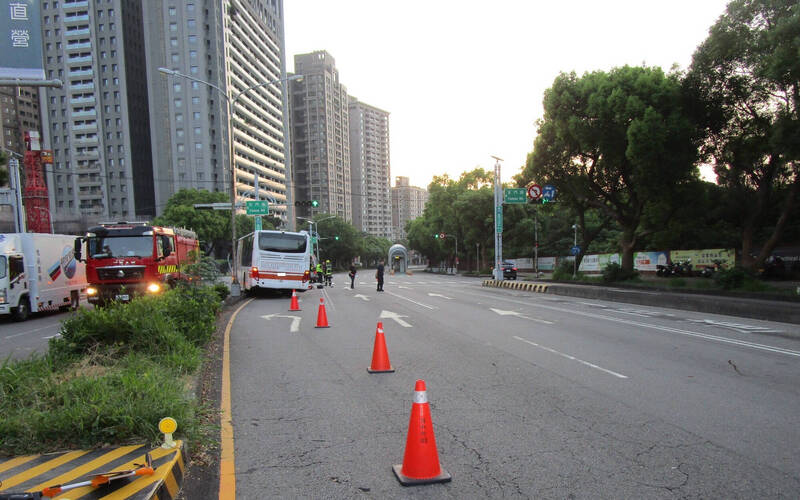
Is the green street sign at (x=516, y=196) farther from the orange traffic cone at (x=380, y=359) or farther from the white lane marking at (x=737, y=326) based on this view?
the orange traffic cone at (x=380, y=359)

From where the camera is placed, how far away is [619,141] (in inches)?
959

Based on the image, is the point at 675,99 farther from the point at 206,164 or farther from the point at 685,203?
the point at 206,164

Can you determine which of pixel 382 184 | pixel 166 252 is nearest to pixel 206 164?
pixel 166 252

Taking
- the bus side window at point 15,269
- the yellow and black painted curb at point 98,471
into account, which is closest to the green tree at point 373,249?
the bus side window at point 15,269

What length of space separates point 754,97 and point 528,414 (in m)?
20.9

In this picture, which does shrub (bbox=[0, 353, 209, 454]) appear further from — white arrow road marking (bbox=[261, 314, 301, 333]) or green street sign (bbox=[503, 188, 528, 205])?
green street sign (bbox=[503, 188, 528, 205])

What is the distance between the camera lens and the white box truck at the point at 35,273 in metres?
16.7

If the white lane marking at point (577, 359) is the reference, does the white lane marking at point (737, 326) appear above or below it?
below

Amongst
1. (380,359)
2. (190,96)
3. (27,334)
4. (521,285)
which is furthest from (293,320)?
(190,96)

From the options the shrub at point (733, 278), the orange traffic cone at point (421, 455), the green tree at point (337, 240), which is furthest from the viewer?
the green tree at point (337, 240)

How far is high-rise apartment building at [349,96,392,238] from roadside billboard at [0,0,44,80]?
6114 inches

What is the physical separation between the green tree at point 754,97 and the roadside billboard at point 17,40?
19.5 meters

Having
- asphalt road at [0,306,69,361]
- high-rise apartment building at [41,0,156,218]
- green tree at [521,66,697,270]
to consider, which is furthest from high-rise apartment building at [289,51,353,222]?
asphalt road at [0,306,69,361]

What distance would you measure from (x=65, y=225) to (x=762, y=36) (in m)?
69.6
